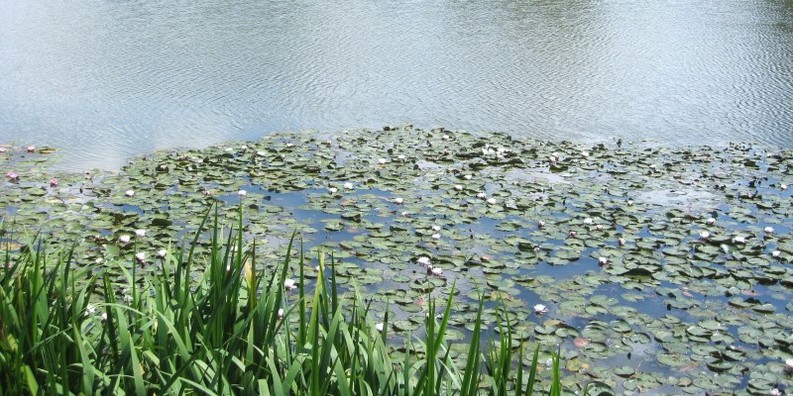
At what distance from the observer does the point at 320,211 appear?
4.30 meters

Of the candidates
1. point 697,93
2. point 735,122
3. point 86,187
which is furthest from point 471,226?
point 697,93

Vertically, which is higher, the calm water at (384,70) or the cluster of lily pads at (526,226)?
the calm water at (384,70)

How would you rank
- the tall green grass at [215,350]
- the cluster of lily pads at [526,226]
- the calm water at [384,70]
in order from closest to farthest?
the tall green grass at [215,350], the cluster of lily pads at [526,226], the calm water at [384,70]

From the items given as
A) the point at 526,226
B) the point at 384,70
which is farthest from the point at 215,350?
the point at 384,70

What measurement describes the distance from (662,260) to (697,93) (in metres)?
3.15

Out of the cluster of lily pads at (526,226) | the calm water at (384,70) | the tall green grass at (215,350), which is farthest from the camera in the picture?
the calm water at (384,70)

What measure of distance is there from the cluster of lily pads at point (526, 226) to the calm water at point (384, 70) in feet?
1.42

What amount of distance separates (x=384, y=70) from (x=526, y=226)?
337cm

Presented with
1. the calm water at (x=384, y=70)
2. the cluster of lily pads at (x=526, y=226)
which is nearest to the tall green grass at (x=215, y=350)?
the cluster of lily pads at (x=526, y=226)

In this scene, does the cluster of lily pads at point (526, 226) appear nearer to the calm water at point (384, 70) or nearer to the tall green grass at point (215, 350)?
the calm water at point (384, 70)

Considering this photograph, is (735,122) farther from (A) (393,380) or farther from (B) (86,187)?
(A) (393,380)

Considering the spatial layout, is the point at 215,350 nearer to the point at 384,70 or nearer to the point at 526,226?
the point at 526,226

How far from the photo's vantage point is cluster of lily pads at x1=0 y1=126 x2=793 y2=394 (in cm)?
318

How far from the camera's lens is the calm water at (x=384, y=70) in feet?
19.0
